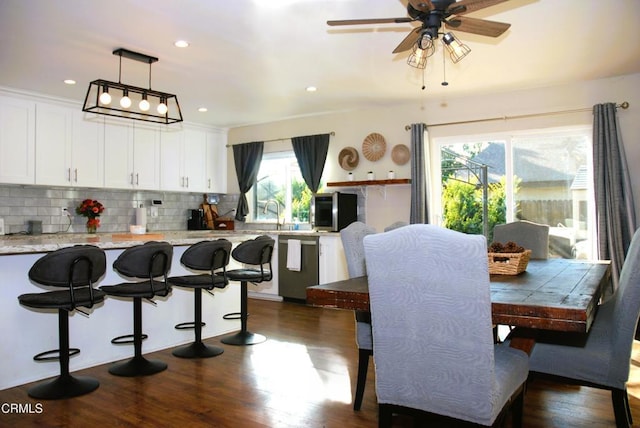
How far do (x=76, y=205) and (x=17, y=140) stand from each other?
1.08 m

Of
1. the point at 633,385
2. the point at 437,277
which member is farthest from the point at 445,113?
the point at 437,277

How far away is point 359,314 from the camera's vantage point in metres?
2.78

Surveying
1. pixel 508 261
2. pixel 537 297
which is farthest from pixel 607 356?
pixel 508 261

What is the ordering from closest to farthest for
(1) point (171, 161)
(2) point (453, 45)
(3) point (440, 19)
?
(3) point (440, 19)
(2) point (453, 45)
(1) point (171, 161)

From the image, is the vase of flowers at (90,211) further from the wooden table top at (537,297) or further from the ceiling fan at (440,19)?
the wooden table top at (537,297)

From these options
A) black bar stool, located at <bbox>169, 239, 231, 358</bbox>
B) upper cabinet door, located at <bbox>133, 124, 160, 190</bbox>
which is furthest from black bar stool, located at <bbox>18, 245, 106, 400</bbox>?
upper cabinet door, located at <bbox>133, 124, 160, 190</bbox>

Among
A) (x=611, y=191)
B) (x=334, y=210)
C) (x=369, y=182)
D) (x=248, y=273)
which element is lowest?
(x=248, y=273)

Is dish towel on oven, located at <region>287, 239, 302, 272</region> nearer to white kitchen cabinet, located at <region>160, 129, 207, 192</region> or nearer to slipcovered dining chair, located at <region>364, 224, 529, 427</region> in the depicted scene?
white kitchen cabinet, located at <region>160, 129, 207, 192</region>

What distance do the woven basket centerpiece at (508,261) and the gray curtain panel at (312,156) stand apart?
3.86 metres

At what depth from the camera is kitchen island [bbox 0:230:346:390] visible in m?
3.16

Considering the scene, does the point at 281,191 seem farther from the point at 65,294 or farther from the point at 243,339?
the point at 65,294

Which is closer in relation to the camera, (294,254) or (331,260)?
(331,260)

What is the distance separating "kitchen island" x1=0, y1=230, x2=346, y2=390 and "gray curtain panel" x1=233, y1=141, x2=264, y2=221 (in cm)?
266

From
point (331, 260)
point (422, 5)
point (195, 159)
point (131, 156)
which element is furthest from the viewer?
point (195, 159)
